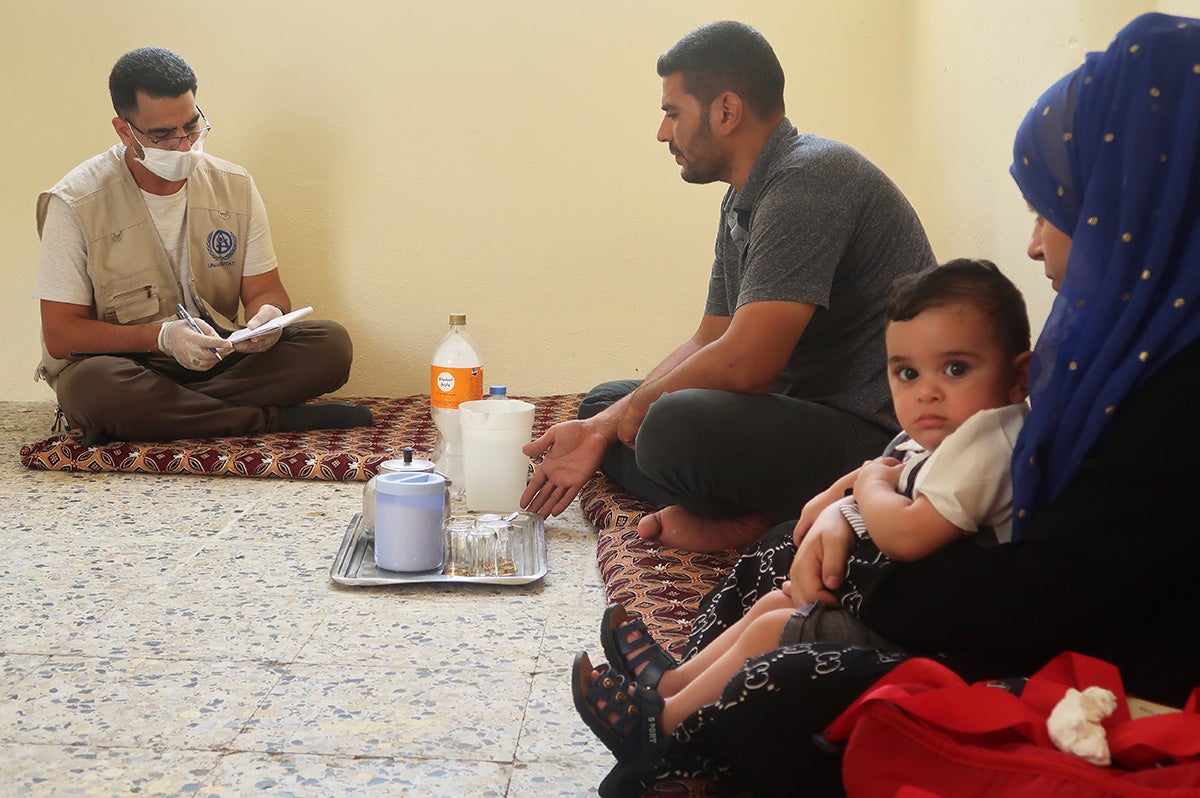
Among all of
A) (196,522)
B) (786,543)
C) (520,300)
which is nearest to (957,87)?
(520,300)

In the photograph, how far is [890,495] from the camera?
1165mm

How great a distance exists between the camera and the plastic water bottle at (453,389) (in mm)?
2502

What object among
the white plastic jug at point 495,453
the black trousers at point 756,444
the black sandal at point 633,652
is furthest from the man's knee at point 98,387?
the black sandal at point 633,652

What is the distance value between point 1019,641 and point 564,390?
8.57ft

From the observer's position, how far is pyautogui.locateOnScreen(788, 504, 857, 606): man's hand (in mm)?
1188

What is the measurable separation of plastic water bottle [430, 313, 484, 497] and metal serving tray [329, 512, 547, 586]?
1.00ft

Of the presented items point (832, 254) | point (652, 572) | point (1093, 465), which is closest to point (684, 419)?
point (652, 572)

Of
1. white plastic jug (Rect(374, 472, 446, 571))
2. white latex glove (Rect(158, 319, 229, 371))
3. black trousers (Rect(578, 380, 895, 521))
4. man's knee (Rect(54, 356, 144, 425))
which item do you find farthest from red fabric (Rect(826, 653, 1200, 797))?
man's knee (Rect(54, 356, 144, 425))

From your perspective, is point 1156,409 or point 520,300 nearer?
point 1156,409

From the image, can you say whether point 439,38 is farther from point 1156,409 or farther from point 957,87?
point 1156,409

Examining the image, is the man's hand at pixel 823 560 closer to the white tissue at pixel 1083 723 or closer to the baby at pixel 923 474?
the baby at pixel 923 474

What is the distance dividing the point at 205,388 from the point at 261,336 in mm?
198

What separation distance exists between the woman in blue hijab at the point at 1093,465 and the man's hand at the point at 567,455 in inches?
42.2

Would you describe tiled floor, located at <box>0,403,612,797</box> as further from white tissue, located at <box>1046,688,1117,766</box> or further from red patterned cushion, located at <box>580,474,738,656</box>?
white tissue, located at <box>1046,688,1117,766</box>
